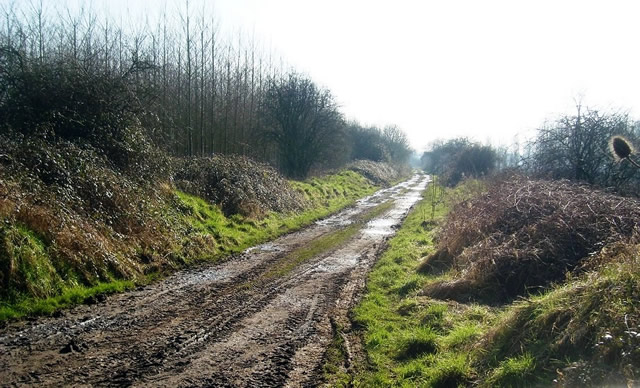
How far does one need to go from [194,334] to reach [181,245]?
5454mm

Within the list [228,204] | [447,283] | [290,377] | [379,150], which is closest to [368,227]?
[228,204]

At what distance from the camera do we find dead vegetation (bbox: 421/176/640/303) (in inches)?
325

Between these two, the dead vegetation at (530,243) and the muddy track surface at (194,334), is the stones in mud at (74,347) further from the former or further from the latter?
the dead vegetation at (530,243)

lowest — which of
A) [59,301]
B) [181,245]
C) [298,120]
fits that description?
[59,301]

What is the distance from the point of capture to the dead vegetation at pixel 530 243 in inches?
325

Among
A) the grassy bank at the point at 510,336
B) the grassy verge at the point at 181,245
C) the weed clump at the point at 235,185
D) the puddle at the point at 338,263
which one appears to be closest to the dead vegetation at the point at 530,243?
the grassy bank at the point at 510,336

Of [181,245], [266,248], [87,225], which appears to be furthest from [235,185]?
[87,225]

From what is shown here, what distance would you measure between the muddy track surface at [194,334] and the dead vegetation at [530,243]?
2.38 m

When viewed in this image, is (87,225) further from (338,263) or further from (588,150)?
(588,150)

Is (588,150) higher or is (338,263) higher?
(588,150)

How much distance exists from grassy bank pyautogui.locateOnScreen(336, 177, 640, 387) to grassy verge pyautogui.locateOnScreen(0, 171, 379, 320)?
480 centimetres

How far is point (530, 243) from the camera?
29.8ft

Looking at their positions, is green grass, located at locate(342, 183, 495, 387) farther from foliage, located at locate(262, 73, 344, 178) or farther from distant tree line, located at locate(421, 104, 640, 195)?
foliage, located at locate(262, 73, 344, 178)

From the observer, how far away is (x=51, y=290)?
24.3 feet
